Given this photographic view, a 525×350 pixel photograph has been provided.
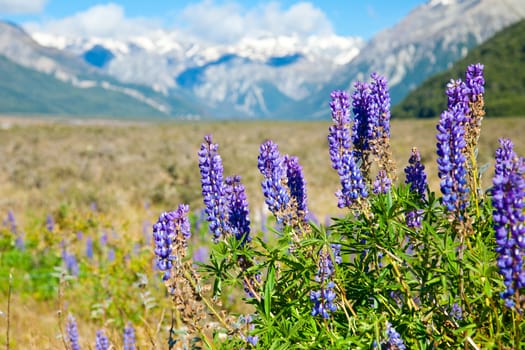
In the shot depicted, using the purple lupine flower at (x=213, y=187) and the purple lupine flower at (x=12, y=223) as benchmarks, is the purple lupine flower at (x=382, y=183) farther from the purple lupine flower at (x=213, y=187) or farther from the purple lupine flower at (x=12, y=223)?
the purple lupine flower at (x=12, y=223)

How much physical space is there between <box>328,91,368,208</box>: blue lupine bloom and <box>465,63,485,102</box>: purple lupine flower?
1.87ft

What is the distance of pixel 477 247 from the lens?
2.17 metres

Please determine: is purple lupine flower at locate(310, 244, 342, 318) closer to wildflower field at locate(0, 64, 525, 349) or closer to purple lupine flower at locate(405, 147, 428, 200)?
wildflower field at locate(0, 64, 525, 349)

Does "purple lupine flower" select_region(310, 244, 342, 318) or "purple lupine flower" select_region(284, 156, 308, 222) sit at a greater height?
"purple lupine flower" select_region(284, 156, 308, 222)

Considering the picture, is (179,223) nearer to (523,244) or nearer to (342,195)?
(342,195)

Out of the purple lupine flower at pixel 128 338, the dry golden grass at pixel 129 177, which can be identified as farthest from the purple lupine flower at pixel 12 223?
the purple lupine flower at pixel 128 338

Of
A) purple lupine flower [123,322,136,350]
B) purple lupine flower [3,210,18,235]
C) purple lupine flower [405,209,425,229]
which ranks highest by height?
purple lupine flower [405,209,425,229]

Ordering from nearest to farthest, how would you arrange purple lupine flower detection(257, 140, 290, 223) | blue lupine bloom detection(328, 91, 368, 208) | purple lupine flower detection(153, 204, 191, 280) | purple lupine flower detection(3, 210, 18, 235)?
1. purple lupine flower detection(153, 204, 191, 280)
2. blue lupine bloom detection(328, 91, 368, 208)
3. purple lupine flower detection(257, 140, 290, 223)
4. purple lupine flower detection(3, 210, 18, 235)

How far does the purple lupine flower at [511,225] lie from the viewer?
5.73ft

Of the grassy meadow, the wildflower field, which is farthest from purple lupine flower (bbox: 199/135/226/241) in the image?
the grassy meadow

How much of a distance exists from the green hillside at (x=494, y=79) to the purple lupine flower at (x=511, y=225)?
106317 millimetres

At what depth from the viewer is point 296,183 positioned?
288 centimetres

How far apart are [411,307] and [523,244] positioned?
0.66m

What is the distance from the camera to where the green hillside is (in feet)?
381
